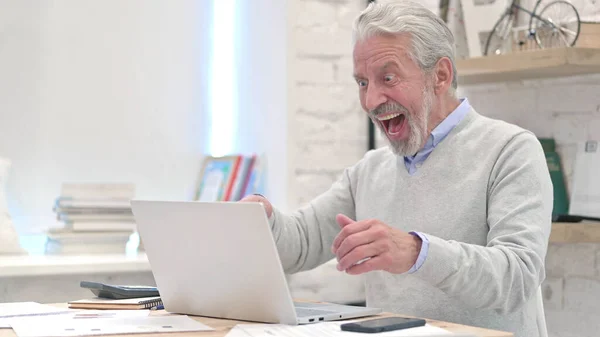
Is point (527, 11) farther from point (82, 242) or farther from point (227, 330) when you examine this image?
point (82, 242)

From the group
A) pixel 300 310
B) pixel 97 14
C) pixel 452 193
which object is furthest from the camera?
pixel 97 14

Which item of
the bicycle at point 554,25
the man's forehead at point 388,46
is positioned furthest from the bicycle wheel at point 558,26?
the man's forehead at point 388,46

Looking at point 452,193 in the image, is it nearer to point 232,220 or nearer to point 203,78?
point 232,220

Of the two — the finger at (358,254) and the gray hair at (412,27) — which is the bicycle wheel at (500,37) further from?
the finger at (358,254)

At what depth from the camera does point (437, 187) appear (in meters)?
1.94

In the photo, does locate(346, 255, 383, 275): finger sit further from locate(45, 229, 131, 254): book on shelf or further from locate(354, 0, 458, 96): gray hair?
locate(45, 229, 131, 254): book on shelf

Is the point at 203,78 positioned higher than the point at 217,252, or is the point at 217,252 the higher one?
the point at 203,78

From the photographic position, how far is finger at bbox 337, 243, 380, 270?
57.5 inches

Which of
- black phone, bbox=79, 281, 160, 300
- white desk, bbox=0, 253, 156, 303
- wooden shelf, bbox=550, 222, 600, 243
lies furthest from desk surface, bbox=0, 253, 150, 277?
wooden shelf, bbox=550, 222, 600, 243

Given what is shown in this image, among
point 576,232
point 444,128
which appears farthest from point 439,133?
point 576,232

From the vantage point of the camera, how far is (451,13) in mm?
2637

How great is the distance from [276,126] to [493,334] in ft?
4.97

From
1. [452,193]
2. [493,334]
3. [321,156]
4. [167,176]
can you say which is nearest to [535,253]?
[452,193]

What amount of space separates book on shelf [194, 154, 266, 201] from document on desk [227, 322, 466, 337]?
4.76 ft
